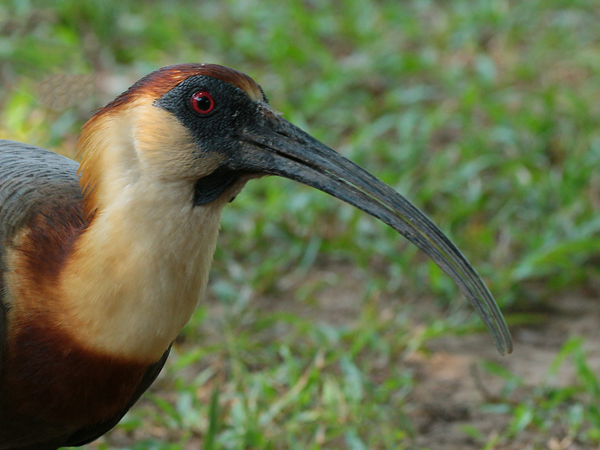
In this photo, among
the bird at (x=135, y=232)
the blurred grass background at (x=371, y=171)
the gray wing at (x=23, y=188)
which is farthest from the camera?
the blurred grass background at (x=371, y=171)

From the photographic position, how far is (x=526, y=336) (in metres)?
3.74

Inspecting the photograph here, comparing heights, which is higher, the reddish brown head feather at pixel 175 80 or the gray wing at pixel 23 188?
the reddish brown head feather at pixel 175 80

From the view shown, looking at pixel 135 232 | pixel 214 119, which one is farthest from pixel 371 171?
pixel 135 232

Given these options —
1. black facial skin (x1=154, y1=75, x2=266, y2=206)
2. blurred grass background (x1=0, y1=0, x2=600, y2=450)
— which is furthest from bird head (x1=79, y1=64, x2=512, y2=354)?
blurred grass background (x1=0, y1=0, x2=600, y2=450)

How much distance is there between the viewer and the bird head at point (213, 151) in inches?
80.9

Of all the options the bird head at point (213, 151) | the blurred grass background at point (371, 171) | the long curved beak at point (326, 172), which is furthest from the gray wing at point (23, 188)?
the long curved beak at point (326, 172)

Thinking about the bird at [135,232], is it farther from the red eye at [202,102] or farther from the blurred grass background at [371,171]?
the blurred grass background at [371,171]

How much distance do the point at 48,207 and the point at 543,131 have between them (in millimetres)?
3474

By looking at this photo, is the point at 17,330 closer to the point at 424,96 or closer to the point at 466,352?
the point at 466,352

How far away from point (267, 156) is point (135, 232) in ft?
1.32

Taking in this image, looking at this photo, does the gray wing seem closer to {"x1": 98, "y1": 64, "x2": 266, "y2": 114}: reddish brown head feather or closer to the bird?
the bird

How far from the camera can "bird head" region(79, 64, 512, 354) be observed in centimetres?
205

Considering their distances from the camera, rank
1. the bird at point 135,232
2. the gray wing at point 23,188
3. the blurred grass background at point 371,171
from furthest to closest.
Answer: the blurred grass background at point 371,171 → the gray wing at point 23,188 → the bird at point 135,232

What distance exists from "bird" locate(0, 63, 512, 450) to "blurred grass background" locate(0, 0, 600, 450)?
671 mm
